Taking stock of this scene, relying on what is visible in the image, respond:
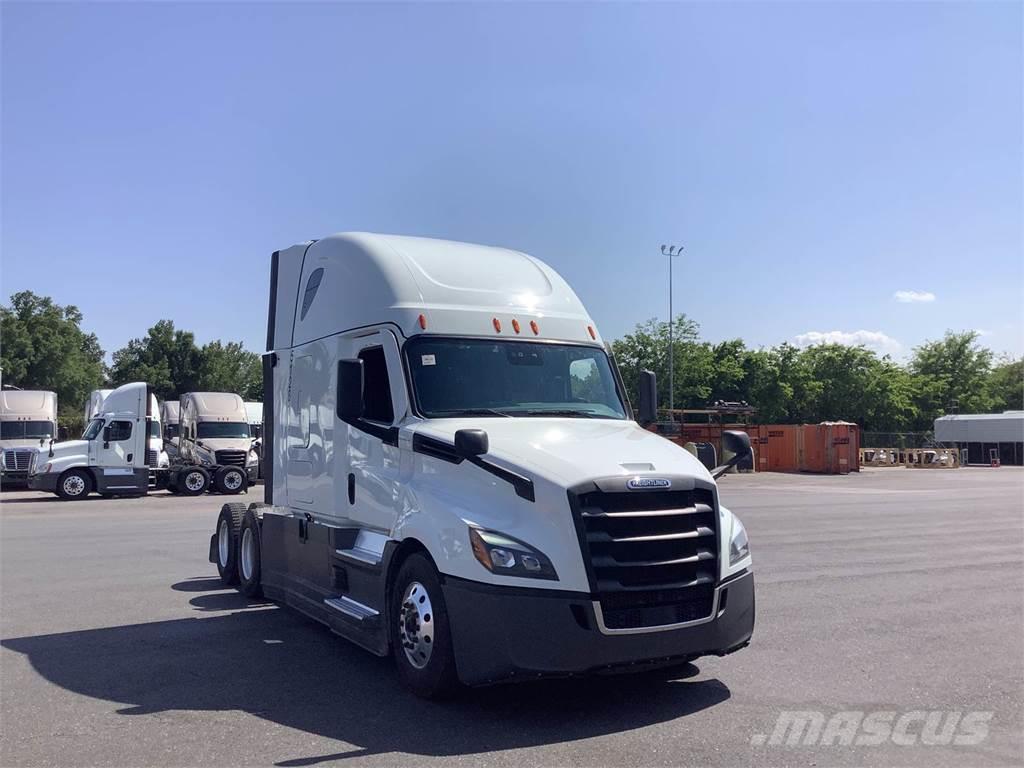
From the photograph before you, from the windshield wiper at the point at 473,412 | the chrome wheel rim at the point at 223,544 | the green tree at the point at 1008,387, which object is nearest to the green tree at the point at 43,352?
the chrome wheel rim at the point at 223,544

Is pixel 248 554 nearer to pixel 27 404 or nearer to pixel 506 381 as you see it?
pixel 506 381

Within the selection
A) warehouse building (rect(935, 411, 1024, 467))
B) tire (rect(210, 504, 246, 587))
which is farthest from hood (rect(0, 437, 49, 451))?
warehouse building (rect(935, 411, 1024, 467))

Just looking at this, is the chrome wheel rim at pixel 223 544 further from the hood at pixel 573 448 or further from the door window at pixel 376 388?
the hood at pixel 573 448

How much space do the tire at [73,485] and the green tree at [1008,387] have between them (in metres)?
102

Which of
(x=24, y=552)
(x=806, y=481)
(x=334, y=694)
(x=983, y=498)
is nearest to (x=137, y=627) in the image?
(x=334, y=694)

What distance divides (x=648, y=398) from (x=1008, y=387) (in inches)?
4626

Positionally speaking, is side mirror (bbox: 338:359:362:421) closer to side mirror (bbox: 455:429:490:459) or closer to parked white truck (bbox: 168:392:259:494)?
side mirror (bbox: 455:429:490:459)

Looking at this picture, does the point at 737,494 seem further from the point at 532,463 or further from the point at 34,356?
the point at 34,356

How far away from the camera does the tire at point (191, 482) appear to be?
3023 cm

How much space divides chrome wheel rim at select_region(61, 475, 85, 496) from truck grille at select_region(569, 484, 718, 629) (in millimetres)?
26169

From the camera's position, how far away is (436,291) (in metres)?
7.39

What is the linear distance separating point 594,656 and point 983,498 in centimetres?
2743

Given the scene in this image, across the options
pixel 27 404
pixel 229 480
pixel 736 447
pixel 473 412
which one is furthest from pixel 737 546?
pixel 27 404

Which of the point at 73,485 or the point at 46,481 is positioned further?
the point at 73,485
